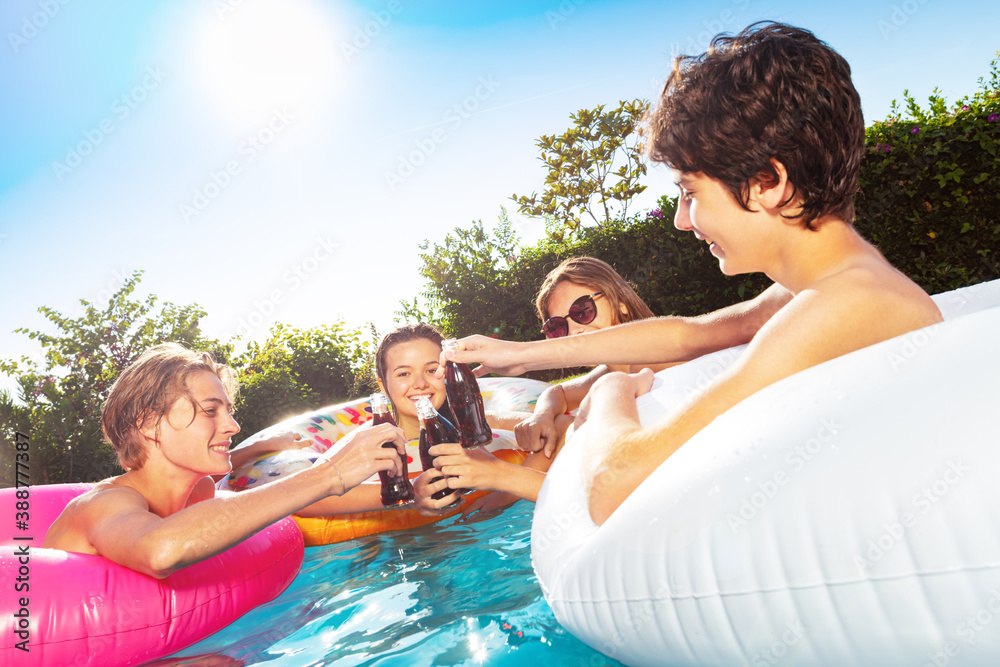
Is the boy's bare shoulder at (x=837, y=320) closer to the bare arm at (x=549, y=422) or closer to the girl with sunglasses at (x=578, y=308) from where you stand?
the bare arm at (x=549, y=422)

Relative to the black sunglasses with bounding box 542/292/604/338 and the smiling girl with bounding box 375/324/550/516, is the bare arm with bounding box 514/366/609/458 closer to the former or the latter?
the smiling girl with bounding box 375/324/550/516

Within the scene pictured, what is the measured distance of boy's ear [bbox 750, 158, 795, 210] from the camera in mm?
1824

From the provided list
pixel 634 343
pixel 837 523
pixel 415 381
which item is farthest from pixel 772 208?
pixel 415 381

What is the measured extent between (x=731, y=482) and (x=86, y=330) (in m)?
14.8

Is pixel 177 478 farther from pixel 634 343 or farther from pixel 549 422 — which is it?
pixel 634 343

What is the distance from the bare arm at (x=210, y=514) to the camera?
246 cm

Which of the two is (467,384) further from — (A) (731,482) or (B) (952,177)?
(B) (952,177)

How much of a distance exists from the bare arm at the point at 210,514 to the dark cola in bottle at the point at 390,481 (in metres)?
0.23

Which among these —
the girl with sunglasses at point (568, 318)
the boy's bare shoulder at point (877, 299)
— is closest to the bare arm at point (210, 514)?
the girl with sunglasses at point (568, 318)

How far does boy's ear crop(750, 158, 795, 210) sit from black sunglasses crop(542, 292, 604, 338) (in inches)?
94.9

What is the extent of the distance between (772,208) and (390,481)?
2275 mm

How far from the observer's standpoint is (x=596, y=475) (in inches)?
73.1

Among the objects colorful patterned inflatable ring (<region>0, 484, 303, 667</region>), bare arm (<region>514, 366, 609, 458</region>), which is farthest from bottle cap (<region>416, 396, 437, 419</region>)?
colorful patterned inflatable ring (<region>0, 484, 303, 667</region>)

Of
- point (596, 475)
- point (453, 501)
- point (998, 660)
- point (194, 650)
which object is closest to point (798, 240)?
point (596, 475)
